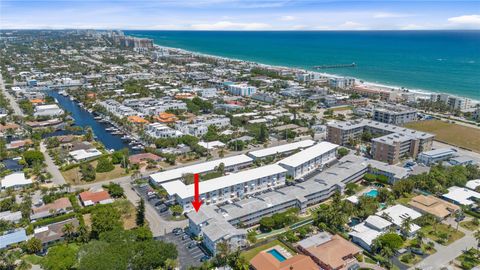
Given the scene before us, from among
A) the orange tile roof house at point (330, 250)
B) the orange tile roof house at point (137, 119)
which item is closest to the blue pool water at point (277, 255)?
the orange tile roof house at point (330, 250)

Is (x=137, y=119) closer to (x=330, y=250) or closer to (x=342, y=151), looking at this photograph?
(x=342, y=151)

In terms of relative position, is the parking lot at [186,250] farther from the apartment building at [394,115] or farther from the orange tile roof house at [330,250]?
the apartment building at [394,115]

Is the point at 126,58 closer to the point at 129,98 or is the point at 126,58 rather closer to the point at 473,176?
the point at 129,98

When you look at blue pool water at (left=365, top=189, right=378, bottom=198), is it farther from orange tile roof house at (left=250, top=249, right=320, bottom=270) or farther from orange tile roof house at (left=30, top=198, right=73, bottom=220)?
orange tile roof house at (left=30, top=198, right=73, bottom=220)

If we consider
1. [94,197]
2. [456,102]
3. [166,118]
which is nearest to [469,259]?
[94,197]

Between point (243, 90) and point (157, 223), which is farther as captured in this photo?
point (243, 90)
